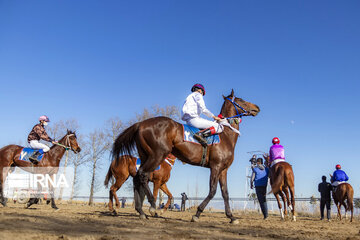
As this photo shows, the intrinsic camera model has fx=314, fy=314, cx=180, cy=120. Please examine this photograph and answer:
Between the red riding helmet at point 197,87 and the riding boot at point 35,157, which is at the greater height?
the red riding helmet at point 197,87

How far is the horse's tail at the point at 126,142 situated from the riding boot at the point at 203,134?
5.13 feet

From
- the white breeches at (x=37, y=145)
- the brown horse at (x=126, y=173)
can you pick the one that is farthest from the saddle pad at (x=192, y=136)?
the white breeches at (x=37, y=145)

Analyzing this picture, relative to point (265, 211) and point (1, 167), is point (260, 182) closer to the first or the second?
point (265, 211)

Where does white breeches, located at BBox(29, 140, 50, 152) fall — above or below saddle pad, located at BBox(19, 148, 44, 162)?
above

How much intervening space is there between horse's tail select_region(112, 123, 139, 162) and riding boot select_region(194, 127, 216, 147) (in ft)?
5.13

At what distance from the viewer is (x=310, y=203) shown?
17984 mm

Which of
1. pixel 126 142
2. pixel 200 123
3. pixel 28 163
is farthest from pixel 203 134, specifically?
pixel 28 163

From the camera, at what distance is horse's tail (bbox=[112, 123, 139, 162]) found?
8.00 metres

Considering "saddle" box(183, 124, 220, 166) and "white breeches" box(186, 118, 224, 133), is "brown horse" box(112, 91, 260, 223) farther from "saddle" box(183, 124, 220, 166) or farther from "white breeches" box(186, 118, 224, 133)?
"white breeches" box(186, 118, 224, 133)

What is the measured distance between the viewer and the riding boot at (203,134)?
808 cm

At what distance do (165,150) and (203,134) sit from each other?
1.14 m

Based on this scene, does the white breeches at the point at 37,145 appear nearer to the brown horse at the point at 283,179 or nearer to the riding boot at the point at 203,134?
the riding boot at the point at 203,134

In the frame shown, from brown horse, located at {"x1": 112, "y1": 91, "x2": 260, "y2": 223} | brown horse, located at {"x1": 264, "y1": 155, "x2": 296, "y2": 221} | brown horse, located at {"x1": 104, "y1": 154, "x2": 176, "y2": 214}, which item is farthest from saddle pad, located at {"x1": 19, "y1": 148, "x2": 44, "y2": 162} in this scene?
brown horse, located at {"x1": 264, "y1": 155, "x2": 296, "y2": 221}

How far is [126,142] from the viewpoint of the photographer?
26.4 ft
